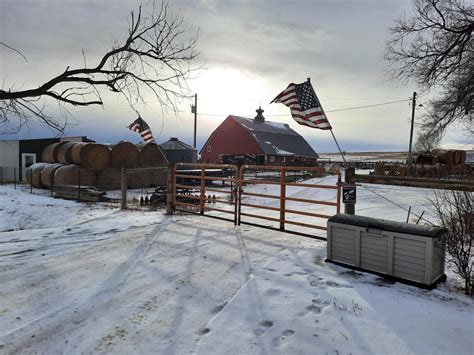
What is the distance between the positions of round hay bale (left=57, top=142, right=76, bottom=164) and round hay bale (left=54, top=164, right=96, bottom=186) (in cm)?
59

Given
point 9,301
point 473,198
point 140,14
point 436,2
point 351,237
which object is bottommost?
point 9,301

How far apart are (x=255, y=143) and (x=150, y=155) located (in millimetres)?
21909

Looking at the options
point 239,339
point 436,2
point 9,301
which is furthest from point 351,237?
point 436,2

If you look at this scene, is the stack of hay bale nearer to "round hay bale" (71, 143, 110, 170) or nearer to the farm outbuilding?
"round hay bale" (71, 143, 110, 170)

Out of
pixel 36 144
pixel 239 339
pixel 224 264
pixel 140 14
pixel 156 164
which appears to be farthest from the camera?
pixel 36 144

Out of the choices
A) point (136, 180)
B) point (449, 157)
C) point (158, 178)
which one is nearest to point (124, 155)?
point (136, 180)

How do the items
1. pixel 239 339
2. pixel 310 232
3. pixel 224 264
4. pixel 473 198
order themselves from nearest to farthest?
pixel 239 339 < pixel 224 264 < pixel 473 198 < pixel 310 232

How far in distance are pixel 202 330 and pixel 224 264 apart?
190cm

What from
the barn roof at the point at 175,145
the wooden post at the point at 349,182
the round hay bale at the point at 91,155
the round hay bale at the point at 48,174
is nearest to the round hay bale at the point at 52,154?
the round hay bale at the point at 48,174

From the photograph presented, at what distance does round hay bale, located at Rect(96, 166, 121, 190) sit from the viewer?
17.4m

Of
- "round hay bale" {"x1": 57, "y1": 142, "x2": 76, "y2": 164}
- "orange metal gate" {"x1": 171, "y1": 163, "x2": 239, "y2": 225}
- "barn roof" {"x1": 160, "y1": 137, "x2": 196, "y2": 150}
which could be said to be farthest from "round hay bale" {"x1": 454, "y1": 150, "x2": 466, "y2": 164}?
"round hay bale" {"x1": 57, "y1": 142, "x2": 76, "y2": 164}

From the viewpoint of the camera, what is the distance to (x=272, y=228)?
7484 millimetres

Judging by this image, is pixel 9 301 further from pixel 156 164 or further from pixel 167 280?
pixel 156 164

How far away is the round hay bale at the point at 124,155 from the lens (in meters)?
18.4
